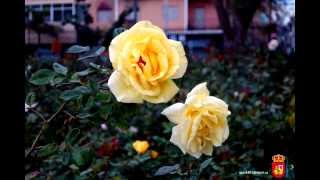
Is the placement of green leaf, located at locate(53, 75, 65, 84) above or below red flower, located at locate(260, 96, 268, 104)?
above

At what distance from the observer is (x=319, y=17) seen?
1.63 ft

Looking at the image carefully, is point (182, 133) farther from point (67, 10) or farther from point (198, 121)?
point (67, 10)

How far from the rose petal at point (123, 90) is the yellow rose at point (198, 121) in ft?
0.19

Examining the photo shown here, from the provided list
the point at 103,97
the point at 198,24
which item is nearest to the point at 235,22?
the point at 198,24

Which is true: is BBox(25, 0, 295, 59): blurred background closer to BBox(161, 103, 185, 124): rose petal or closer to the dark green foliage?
the dark green foliage

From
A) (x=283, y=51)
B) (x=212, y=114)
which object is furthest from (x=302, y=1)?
(x=283, y=51)

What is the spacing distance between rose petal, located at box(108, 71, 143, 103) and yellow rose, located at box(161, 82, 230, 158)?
0.19ft

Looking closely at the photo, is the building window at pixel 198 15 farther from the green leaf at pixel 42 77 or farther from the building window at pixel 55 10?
the green leaf at pixel 42 77

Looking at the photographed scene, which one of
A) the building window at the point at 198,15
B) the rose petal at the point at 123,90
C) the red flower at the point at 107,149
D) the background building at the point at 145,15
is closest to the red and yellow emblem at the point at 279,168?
the rose petal at the point at 123,90

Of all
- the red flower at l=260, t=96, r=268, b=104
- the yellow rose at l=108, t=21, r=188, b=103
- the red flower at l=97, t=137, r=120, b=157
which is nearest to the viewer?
the yellow rose at l=108, t=21, r=188, b=103

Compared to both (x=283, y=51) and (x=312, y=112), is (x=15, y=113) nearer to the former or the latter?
(x=312, y=112)

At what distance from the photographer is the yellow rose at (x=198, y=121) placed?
59 centimetres

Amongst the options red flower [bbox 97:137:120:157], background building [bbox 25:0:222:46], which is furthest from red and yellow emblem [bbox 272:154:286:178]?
background building [bbox 25:0:222:46]

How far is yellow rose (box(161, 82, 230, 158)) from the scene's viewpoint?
59 centimetres
